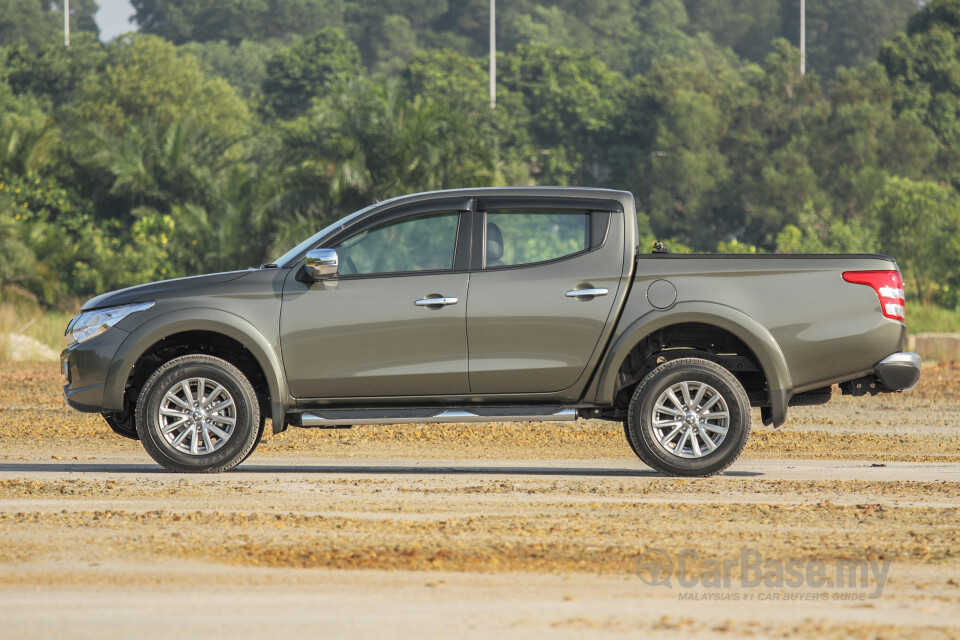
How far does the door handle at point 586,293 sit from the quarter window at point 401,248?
0.82 metres

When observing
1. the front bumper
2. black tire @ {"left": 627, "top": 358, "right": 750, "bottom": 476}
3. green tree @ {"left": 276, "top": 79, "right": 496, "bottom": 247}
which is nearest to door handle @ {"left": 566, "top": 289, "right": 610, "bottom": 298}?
black tire @ {"left": 627, "top": 358, "right": 750, "bottom": 476}

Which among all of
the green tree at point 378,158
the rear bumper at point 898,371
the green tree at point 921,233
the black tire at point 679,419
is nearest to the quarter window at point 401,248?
the black tire at point 679,419

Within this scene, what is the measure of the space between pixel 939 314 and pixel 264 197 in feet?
56.6

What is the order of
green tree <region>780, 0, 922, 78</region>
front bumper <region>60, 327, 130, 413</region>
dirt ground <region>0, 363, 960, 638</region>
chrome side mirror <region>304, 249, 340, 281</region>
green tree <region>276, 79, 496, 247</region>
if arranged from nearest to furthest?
dirt ground <region>0, 363, 960, 638</region>
chrome side mirror <region>304, 249, 340, 281</region>
front bumper <region>60, 327, 130, 413</region>
green tree <region>276, 79, 496, 247</region>
green tree <region>780, 0, 922, 78</region>

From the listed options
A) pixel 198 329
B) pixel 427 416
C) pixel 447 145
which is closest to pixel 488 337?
pixel 427 416

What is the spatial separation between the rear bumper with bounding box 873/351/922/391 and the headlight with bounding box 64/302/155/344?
4.84 metres

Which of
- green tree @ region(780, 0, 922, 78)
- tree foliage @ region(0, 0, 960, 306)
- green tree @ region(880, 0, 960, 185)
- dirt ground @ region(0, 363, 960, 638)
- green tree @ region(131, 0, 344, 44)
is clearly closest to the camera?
dirt ground @ region(0, 363, 960, 638)

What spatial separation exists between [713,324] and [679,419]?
0.67 metres

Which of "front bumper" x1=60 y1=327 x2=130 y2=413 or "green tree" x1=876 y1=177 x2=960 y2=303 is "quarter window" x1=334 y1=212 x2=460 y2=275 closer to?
"front bumper" x1=60 y1=327 x2=130 y2=413

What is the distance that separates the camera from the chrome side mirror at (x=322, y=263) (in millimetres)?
9008

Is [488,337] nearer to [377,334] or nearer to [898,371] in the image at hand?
[377,334]

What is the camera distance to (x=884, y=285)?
9.25 meters

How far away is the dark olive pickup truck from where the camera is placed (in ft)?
30.1

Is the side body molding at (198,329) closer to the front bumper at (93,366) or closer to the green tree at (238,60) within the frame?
the front bumper at (93,366)
